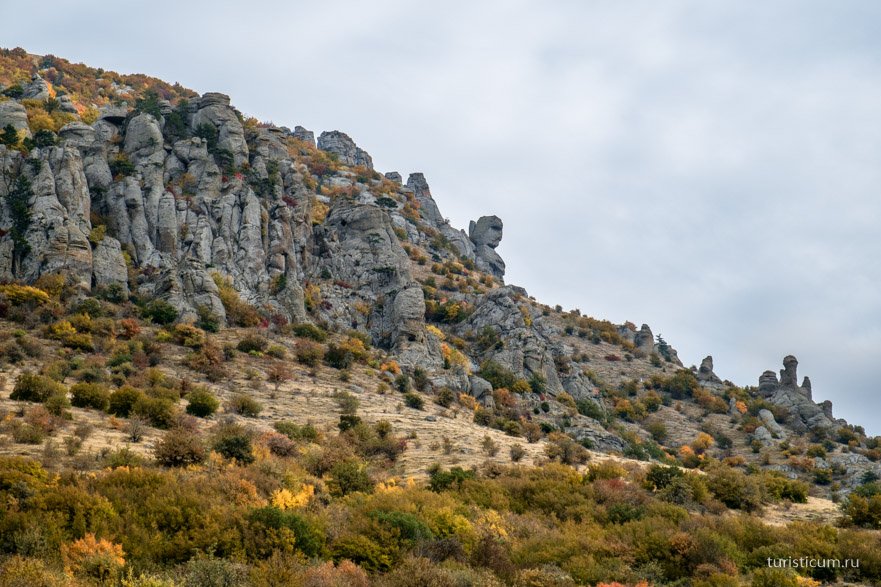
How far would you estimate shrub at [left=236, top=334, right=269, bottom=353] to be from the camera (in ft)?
125

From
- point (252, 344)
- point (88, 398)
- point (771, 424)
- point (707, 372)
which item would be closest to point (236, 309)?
point (252, 344)

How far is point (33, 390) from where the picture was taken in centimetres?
2238

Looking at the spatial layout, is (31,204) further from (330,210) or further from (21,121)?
(330,210)

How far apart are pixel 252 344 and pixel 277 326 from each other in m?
6.68

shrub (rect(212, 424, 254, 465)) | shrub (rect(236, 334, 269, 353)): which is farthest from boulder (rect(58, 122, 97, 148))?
shrub (rect(212, 424, 254, 465))

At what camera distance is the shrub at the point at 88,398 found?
23.1 meters

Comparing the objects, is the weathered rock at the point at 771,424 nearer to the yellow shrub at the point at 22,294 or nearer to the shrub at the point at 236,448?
the shrub at the point at 236,448

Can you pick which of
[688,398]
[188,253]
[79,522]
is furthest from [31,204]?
[688,398]

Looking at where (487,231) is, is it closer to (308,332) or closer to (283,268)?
(283,268)

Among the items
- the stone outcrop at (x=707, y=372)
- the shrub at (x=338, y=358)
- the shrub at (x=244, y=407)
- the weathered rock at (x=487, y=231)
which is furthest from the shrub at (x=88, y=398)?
the weathered rock at (x=487, y=231)

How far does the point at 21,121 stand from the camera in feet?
170

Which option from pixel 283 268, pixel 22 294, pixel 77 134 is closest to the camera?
pixel 22 294

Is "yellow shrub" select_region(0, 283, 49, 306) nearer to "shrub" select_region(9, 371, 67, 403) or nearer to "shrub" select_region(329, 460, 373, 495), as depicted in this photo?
"shrub" select_region(9, 371, 67, 403)

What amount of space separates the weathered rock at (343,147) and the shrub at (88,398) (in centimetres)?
11639
